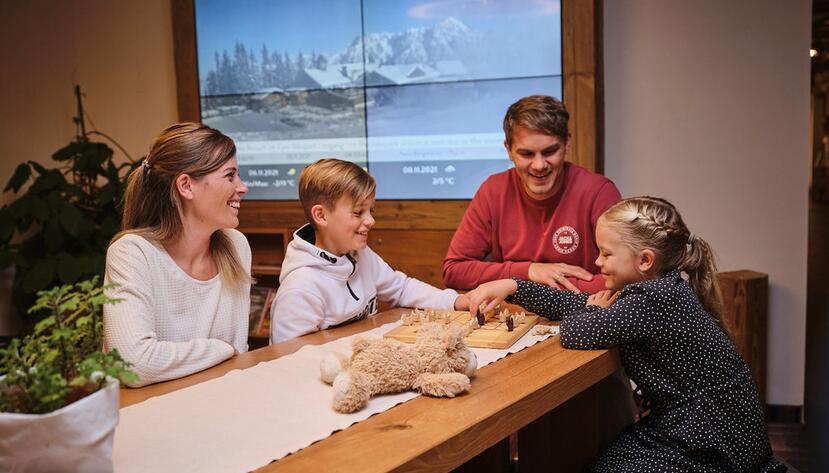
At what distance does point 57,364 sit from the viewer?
36.2 inches

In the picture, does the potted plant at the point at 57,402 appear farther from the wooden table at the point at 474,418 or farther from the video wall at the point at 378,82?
the video wall at the point at 378,82

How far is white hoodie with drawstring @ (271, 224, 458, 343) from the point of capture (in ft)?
6.47

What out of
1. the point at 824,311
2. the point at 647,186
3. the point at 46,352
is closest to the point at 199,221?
the point at 46,352

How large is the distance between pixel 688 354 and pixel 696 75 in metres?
2.12

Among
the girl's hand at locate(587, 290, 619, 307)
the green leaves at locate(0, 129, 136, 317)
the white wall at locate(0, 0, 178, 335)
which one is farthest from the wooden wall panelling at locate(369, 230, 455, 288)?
the girl's hand at locate(587, 290, 619, 307)

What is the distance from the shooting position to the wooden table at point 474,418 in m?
1.04

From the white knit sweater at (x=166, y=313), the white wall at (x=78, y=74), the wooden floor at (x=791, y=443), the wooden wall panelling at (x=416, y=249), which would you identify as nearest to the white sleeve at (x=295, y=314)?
the white knit sweater at (x=166, y=313)

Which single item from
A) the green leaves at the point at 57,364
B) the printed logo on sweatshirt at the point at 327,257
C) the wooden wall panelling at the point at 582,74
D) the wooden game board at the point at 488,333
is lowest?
the wooden game board at the point at 488,333

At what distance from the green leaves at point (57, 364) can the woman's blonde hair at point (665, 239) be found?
128 centimetres

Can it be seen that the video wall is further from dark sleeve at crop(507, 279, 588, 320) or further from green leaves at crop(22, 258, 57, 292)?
dark sleeve at crop(507, 279, 588, 320)

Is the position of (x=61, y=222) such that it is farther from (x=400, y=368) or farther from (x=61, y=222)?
(x=400, y=368)

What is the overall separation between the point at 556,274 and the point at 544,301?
1.23 feet

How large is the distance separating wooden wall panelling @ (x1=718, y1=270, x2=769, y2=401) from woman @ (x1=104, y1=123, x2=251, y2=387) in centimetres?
227

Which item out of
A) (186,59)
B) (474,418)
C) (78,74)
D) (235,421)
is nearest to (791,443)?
(474,418)
